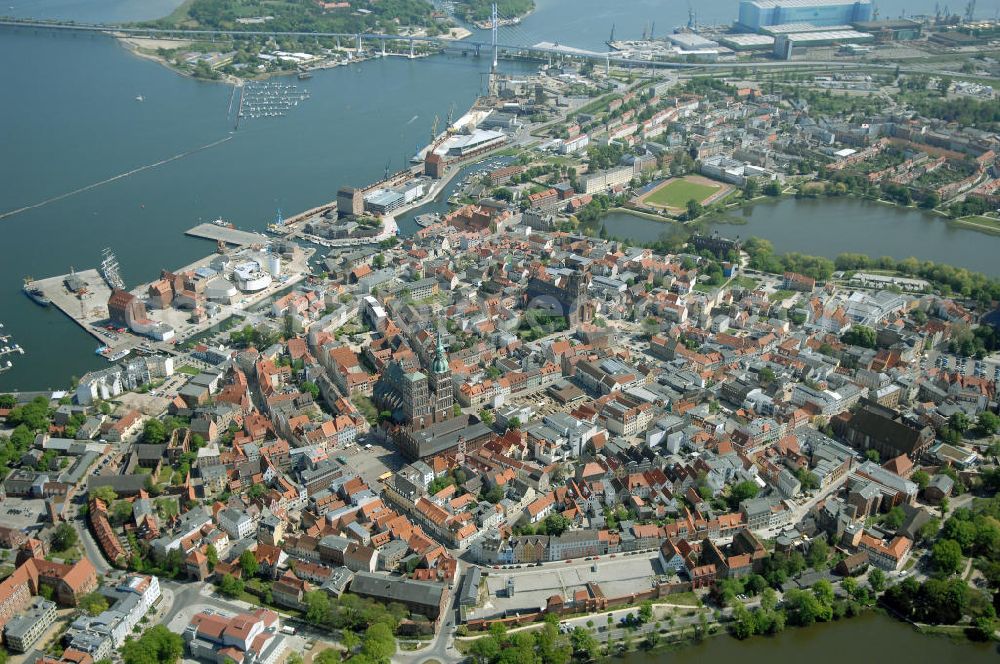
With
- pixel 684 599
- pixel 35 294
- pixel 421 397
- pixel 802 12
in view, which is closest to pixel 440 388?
pixel 421 397

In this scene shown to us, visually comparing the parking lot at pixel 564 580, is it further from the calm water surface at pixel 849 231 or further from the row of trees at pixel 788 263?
the calm water surface at pixel 849 231

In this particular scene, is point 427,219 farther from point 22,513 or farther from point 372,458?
point 22,513

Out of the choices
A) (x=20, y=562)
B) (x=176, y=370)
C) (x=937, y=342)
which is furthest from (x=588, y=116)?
(x=20, y=562)

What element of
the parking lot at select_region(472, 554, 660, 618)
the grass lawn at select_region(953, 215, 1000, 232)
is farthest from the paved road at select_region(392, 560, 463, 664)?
the grass lawn at select_region(953, 215, 1000, 232)

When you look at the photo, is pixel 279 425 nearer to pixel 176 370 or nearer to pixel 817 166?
pixel 176 370

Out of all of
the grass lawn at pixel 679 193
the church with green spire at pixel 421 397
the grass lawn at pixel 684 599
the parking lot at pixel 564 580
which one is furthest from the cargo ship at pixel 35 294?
the grass lawn at pixel 679 193

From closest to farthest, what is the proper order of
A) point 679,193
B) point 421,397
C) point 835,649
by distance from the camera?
point 835,649
point 421,397
point 679,193
